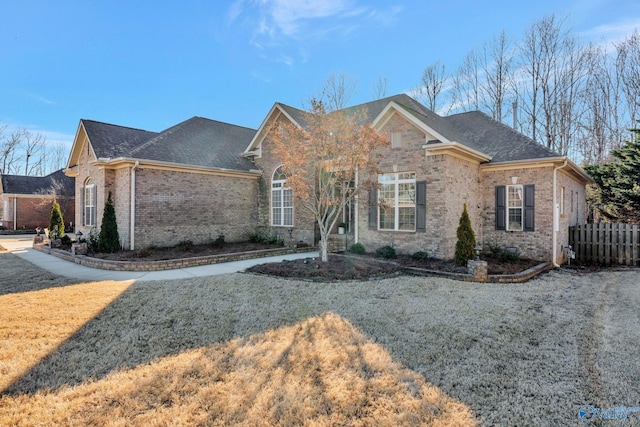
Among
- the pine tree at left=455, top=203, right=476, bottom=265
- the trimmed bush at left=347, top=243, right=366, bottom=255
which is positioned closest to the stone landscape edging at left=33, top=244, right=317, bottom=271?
the trimmed bush at left=347, top=243, right=366, bottom=255

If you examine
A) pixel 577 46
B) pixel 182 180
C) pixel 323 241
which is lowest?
pixel 323 241

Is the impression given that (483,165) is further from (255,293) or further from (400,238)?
(255,293)

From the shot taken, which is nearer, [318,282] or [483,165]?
[318,282]

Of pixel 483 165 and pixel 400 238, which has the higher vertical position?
pixel 483 165

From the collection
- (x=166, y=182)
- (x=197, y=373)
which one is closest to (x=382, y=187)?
(x=166, y=182)

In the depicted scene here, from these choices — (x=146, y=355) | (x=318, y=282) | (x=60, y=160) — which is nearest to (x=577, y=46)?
(x=318, y=282)

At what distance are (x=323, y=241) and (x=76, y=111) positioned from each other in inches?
1155

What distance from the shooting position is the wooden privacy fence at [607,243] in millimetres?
11477

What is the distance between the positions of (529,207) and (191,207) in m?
13.4

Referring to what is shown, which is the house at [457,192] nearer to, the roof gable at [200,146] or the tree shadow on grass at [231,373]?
the roof gable at [200,146]

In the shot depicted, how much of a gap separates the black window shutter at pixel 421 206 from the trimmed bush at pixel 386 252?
3.72 ft

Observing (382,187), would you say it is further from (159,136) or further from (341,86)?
(159,136)

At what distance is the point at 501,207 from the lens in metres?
12.0

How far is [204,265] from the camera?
10930 mm
